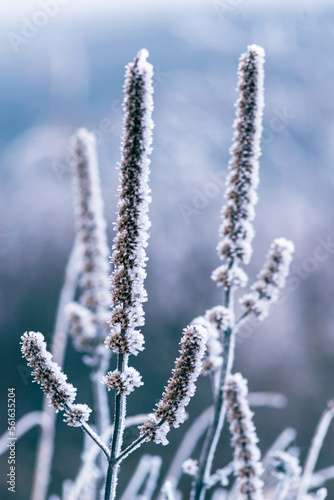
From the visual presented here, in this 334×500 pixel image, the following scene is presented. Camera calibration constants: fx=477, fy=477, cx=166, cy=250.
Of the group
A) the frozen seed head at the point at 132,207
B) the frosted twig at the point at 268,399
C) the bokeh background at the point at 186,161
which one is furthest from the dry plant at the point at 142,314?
the bokeh background at the point at 186,161

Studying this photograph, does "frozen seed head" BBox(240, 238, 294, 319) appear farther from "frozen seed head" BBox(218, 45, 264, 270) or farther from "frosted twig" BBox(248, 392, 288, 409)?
"frosted twig" BBox(248, 392, 288, 409)

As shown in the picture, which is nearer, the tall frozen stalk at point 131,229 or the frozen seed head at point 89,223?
the tall frozen stalk at point 131,229

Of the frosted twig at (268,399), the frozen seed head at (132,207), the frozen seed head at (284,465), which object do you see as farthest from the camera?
the frosted twig at (268,399)

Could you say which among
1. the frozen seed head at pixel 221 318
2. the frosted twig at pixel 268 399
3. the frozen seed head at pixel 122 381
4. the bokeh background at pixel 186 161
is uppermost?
the bokeh background at pixel 186 161

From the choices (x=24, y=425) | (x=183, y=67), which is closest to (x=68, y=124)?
(x=183, y=67)

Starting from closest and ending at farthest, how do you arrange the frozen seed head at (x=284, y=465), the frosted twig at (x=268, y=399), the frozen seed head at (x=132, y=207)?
the frozen seed head at (x=132, y=207) → the frozen seed head at (x=284, y=465) → the frosted twig at (x=268, y=399)

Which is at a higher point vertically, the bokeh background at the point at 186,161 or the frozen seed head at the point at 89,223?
the bokeh background at the point at 186,161

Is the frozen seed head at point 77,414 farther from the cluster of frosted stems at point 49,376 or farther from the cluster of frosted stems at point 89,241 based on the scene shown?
the cluster of frosted stems at point 89,241
